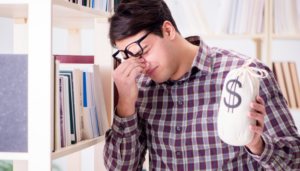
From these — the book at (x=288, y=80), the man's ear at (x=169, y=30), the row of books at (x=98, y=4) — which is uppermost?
the row of books at (x=98, y=4)

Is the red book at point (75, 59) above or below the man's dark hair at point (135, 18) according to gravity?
below

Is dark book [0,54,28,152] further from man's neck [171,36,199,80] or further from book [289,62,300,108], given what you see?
book [289,62,300,108]

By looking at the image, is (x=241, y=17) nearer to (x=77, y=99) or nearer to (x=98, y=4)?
(x=98, y=4)

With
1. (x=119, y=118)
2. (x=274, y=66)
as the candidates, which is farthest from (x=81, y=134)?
(x=274, y=66)

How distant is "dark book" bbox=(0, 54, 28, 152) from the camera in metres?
0.78

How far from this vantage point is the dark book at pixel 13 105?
0.78 m

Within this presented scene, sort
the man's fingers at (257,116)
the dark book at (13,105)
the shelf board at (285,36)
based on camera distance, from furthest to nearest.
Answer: the shelf board at (285,36)
the dark book at (13,105)
the man's fingers at (257,116)

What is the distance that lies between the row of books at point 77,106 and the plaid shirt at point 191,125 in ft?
0.29

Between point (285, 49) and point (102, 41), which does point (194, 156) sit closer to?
point (102, 41)

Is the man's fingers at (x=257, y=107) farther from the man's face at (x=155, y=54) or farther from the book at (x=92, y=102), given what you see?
the book at (x=92, y=102)

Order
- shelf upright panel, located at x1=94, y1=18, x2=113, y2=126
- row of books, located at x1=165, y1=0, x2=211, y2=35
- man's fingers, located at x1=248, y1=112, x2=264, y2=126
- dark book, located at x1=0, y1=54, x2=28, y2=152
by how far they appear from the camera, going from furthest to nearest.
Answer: row of books, located at x1=165, y1=0, x2=211, y2=35 < shelf upright panel, located at x1=94, y1=18, x2=113, y2=126 < dark book, located at x1=0, y1=54, x2=28, y2=152 < man's fingers, located at x1=248, y1=112, x2=264, y2=126

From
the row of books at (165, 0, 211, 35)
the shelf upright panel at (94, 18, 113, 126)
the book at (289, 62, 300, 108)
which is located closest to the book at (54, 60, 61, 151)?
the shelf upright panel at (94, 18, 113, 126)

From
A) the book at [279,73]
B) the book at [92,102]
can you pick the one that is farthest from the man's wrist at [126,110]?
the book at [279,73]

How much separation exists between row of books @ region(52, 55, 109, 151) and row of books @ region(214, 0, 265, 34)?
1.23 metres
